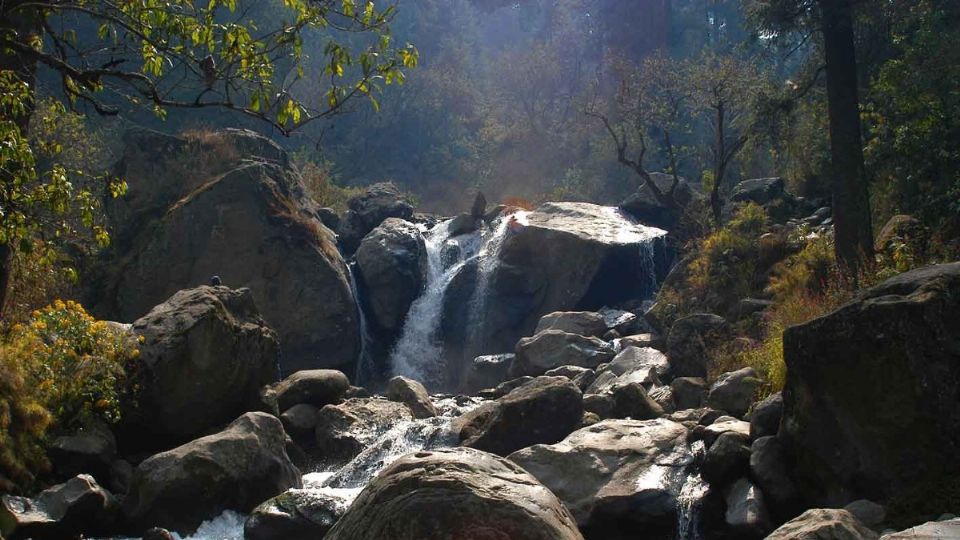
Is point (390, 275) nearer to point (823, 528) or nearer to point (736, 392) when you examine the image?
point (736, 392)

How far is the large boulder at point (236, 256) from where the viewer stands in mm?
21125

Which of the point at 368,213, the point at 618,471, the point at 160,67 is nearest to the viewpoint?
the point at 160,67

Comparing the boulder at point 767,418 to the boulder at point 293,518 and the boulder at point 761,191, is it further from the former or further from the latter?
the boulder at point 761,191

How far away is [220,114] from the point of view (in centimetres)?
4838

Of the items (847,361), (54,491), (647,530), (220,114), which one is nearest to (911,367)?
(847,361)

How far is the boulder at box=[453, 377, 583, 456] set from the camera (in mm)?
12008

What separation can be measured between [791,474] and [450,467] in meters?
4.86

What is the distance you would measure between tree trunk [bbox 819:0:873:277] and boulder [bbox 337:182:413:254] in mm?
15661

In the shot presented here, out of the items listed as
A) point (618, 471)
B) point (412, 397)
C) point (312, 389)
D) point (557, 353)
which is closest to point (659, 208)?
point (557, 353)

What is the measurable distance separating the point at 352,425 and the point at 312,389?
1651 mm

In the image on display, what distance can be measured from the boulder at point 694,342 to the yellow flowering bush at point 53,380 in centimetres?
838

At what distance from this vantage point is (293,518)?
32.6ft

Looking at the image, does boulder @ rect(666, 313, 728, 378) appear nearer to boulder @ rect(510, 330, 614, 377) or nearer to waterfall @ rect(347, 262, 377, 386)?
boulder @ rect(510, 330, 614, 377)

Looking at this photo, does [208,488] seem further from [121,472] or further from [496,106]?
[496,106]
